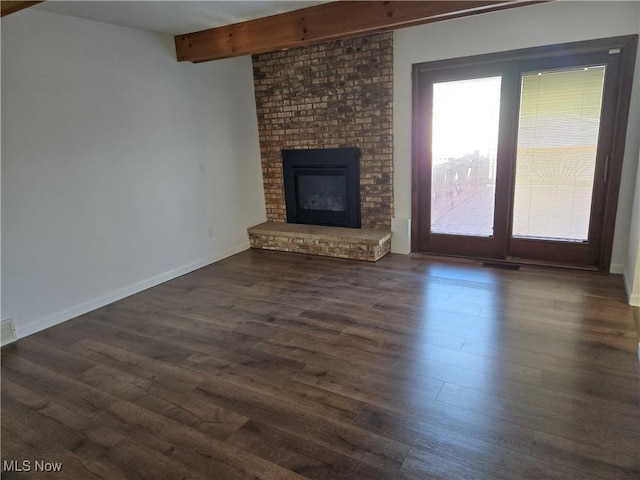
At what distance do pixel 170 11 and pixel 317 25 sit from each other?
1.21 m

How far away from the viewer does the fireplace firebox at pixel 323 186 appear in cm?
493

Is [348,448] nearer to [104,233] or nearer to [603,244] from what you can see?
[104,233]

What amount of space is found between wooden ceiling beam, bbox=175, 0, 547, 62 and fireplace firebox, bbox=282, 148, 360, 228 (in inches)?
63.5

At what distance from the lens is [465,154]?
14.2ft

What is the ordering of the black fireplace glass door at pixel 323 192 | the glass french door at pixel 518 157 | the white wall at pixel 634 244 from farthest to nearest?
the black fireplace glass door at pixel 323 192 → the glass french door at pixel 518 157 → the white wall at pixel 634 244

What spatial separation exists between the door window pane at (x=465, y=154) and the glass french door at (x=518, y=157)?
0.03 ft

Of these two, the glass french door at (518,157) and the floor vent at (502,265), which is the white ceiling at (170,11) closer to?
the glass french door at (518,157)

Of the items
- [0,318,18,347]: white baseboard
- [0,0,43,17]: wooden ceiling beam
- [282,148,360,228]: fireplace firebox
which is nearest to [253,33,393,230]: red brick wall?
[282,148,360,228]: fireplace firebox

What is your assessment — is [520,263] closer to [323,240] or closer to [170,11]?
[323,240]

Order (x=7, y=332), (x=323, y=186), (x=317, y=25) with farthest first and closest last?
(x=323, y=186), (x=317, y=25), (x=7, y=332)

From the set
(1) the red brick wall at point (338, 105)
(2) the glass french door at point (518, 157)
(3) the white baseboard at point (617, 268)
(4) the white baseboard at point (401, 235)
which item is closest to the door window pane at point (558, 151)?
(2) the glass french door at point (518, 157)

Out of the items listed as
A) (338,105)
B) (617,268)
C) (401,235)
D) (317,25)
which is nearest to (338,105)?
(338,105)

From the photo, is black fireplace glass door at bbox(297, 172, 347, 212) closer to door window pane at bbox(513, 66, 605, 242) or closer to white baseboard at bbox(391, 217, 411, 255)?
white baseboard at bbox(391, 217, 411, 255)

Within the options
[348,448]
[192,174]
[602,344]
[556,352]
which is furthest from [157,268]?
[602,344]
